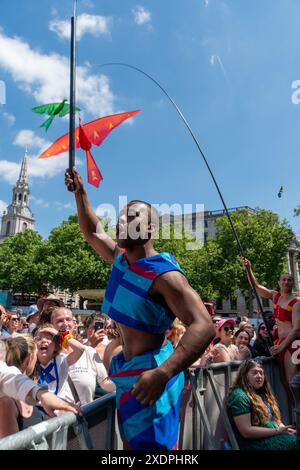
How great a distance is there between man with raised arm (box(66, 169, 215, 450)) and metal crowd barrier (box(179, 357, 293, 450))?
217 centimetres

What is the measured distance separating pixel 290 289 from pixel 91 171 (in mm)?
3332

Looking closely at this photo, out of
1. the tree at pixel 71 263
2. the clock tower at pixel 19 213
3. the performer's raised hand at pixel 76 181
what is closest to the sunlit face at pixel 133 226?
the performer's raised hand at pixel 76 181

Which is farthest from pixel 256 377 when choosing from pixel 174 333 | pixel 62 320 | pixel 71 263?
pixel 71 263

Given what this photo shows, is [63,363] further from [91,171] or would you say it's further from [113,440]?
[91,171]

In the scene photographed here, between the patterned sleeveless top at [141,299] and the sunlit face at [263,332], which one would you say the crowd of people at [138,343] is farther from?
the sunlit face at [263,332]

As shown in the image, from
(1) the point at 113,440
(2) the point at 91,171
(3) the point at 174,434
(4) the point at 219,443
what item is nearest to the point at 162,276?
(3) the point at 174,434

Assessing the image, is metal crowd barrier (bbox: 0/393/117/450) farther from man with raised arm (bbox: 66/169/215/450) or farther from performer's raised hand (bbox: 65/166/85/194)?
performer's raised hand (bbox: 65/166/85/194)

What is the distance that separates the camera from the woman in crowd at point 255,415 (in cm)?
349

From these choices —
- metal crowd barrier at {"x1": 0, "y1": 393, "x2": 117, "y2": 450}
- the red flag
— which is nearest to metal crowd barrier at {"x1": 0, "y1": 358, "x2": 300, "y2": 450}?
metal crowd barrier at {"x1": 0, "y1": 393, "x2": 117, "y2": 450}

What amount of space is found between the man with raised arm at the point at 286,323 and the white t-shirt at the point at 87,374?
6.83ft

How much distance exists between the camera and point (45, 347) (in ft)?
11.8

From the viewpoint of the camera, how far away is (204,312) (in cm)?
158

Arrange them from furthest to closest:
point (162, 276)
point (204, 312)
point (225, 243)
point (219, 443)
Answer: point (225, 243) < point (219, 443) < point (162, 276) < point (204, 312)

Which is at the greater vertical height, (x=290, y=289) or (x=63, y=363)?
(x=290, y=289)
